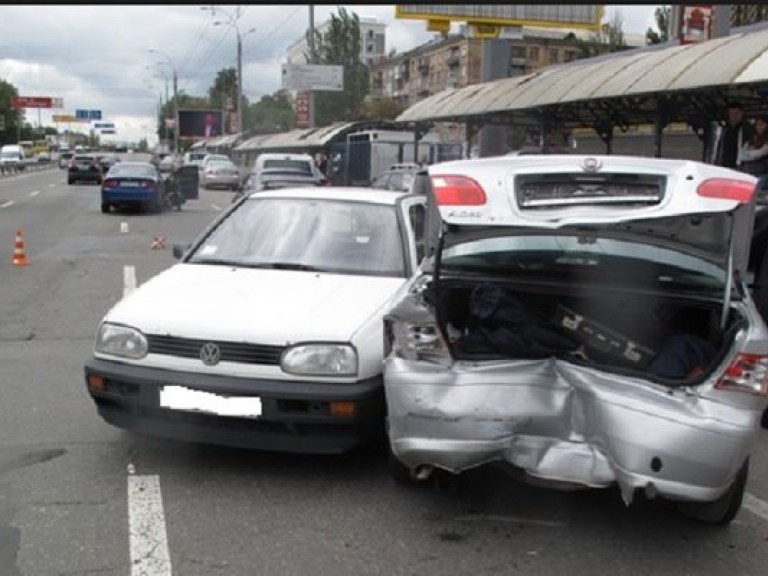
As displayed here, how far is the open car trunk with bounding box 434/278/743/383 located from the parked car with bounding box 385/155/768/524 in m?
0.01

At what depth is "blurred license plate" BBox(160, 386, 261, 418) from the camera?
14.8 ft

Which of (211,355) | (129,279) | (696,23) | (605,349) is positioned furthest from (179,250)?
(696,23)

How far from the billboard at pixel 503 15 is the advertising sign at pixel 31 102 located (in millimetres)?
91691

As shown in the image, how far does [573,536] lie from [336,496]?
1171 mm

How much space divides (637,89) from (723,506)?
1125cm

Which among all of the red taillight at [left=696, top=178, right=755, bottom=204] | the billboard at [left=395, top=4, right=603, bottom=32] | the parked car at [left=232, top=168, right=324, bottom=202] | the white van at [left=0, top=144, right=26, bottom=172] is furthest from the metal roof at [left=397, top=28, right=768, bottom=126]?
the white van at [left=0, top=144, right=26, bottom=172]

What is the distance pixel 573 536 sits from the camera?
4.15m

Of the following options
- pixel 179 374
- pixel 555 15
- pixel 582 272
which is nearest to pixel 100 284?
pixel 179 374

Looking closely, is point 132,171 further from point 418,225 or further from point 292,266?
point 292,266

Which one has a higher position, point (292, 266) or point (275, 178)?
point (292, 266)

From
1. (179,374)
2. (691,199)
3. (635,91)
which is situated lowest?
(179,374)

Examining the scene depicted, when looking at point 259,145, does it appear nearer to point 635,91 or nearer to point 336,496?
point 635,91

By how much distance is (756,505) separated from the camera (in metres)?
4.62

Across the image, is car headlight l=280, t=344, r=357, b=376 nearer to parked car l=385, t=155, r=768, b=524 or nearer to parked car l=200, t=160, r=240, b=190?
parked car l=385, t=155, r=768, b=524
